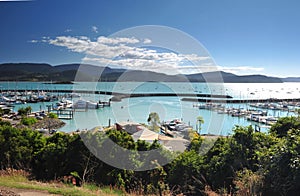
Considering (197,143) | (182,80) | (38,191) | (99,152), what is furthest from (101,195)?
(197,143)

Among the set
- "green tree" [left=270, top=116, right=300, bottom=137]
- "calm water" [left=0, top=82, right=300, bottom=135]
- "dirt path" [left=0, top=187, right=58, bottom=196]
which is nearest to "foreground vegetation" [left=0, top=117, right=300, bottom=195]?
"green tree" [left=270, top=116, right=300, bottom=137]

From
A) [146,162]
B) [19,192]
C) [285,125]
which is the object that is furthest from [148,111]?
[19,192]

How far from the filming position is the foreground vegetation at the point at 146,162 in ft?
12.9

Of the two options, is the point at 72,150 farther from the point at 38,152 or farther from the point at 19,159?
the point at 19,159

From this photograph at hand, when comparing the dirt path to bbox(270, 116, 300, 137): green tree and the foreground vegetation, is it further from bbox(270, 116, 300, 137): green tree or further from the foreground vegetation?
bbox(270, 116, 300, 137): green tree

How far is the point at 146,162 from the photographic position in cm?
505

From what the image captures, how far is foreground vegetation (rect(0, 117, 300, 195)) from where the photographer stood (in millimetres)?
3945

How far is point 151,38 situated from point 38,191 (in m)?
2.83

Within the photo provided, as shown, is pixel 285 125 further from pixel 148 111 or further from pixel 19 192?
pixel 148 111

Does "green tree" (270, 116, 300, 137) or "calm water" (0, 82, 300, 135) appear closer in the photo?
"green tree" (270, 116, 300, 137)

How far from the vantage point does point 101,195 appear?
2930 mm

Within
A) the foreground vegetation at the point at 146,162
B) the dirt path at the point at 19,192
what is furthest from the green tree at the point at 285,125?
the dirt path at the point at 19,192

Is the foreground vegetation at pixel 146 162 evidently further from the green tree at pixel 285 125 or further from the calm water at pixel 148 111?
the calm water at pixel 148 111

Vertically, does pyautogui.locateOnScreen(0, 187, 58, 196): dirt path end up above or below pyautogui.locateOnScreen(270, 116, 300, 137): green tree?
below
